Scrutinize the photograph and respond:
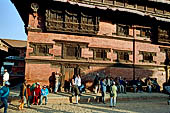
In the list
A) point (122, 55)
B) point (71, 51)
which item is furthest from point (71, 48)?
point (122, 55)

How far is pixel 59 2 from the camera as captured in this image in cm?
1416

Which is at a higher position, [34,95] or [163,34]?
[163,34]

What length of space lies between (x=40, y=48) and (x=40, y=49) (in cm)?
11

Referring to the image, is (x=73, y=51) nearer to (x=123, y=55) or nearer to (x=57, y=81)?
(x=57, y=81)

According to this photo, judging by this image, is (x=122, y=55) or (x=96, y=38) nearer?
(x=96, y=38)

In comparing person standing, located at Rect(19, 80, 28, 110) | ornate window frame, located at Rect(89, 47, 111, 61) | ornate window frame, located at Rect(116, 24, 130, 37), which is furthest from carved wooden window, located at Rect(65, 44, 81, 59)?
person standing, located at Rect(19, 80, 28, 110)

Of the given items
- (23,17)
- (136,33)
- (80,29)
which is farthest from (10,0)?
(136,33)

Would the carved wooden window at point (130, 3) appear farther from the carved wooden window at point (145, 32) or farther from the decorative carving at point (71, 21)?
the decorative carving at point (71, 21)

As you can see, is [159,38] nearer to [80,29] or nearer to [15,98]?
[80,29]

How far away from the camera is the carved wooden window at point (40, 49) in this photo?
13.8 meters

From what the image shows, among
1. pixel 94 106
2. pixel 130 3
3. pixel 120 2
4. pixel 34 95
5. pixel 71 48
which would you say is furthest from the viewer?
pixel 130 3

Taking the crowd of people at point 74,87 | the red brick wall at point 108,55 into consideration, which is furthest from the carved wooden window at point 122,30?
the crowd of people at point 74,87

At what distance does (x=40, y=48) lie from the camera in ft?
46.1

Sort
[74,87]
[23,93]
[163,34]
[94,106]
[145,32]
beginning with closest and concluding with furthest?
[23,93] → [94,106] → [74,87] → [145,32] → [163,34]
